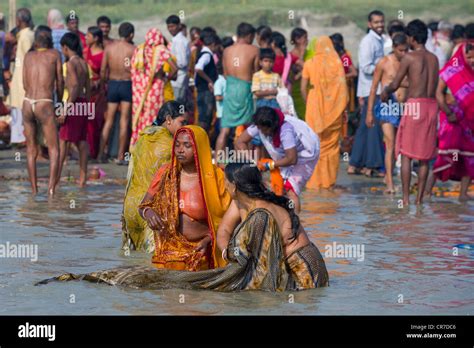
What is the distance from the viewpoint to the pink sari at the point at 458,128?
1367 cm

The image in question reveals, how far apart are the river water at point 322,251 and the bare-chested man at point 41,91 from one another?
1.24ft

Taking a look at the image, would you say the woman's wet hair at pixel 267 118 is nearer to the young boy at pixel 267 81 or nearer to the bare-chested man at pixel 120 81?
the young boy at pixel 267 81

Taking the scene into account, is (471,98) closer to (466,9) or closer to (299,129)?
(299,129)

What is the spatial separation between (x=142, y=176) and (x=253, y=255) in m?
2.04

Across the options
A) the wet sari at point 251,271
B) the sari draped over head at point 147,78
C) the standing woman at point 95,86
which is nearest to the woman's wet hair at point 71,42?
the sari draped over head at point 147,78

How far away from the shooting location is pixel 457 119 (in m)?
13.8

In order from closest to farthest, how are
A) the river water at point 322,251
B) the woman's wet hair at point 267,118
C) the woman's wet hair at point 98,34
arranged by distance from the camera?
the river water at point 322,251 < the woman's wet hair at point 267,118 < the woman's wet hair at point 98,34

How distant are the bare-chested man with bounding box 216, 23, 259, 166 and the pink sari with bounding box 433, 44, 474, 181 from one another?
10.1 feet

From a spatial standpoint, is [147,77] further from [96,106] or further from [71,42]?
[71,42]

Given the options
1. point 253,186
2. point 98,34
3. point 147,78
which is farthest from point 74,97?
point 253,186

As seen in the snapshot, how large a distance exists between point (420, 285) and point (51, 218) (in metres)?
4.19

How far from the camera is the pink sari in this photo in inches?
538

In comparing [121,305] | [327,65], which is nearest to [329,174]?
[327,65]

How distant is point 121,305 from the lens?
7980mm
